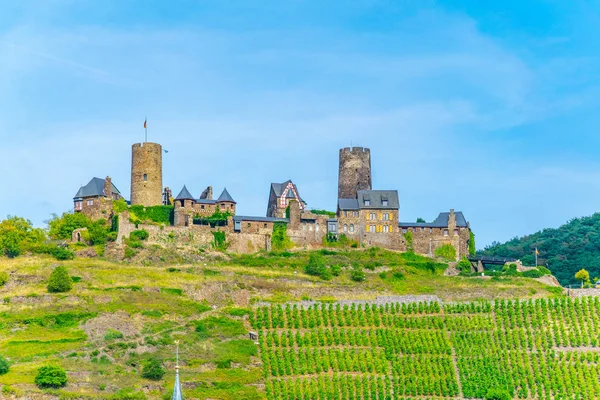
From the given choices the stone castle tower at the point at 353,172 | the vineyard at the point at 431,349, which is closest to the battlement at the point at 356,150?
the stone castle tower at the point at 353,172

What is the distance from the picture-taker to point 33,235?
297 ft

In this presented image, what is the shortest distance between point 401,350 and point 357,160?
3376 cm

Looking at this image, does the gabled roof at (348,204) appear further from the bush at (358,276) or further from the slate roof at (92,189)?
the slate roof at (92,189)

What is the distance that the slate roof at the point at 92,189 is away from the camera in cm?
9550

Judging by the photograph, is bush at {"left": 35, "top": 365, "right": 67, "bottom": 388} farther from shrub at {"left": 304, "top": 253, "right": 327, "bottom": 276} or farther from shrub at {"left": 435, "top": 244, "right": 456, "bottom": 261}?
shrub at {"left": 435, "top": 244, "right": 456, "bottom": 261}

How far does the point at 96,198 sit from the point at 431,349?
33.0m

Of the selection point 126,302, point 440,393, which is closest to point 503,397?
point 440,393

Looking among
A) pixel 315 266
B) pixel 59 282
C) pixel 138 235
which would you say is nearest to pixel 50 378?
pixel 59 282

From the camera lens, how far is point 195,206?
9556 cm

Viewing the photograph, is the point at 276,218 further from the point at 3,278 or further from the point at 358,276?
the point at 3,278

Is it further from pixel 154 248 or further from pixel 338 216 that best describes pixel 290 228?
pixel 154 248

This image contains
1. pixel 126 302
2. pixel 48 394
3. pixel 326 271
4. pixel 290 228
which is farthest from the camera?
pixel 290 228

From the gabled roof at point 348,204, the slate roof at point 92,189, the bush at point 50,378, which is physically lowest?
the bush at point 50,378

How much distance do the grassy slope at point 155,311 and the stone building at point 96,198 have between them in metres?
8.90
